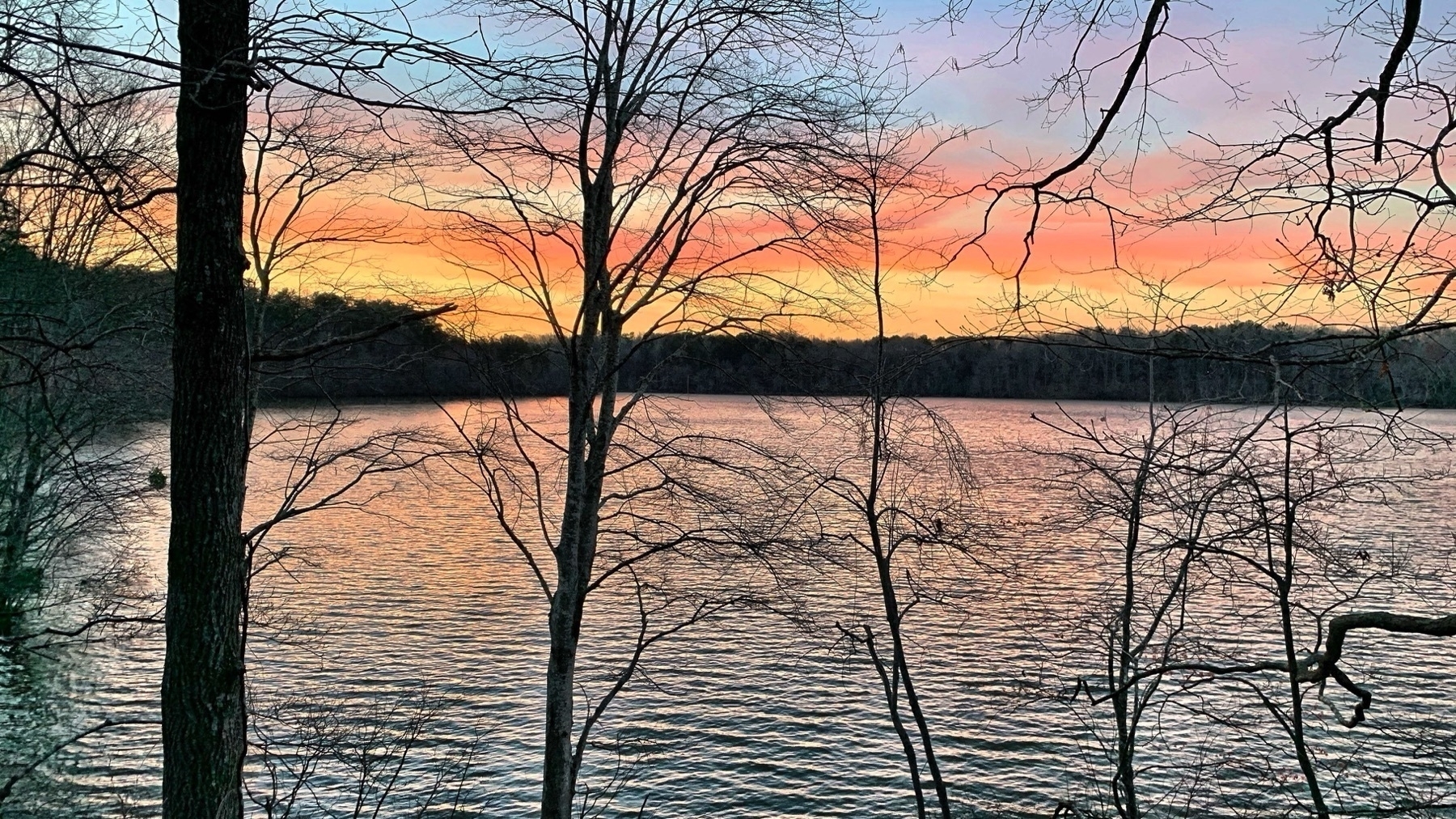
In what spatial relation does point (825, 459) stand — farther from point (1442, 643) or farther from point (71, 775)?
point (71, 775)

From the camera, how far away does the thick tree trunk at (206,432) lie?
225 inches

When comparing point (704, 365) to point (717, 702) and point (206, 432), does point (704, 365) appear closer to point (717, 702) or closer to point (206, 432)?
point (206, 432)

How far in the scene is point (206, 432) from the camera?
231 inches

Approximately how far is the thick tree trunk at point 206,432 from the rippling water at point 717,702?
33.5ft

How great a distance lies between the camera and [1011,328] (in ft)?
24.7

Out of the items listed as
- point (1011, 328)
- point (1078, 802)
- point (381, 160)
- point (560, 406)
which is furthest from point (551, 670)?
point (1078, 802)

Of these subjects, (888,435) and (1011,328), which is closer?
(1011,328)

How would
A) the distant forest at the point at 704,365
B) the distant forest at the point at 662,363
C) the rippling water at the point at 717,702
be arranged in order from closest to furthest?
the distant forest at the point at 704,365 < the distant forest at the point at 662,363 < the rippling water at the point at 717,702

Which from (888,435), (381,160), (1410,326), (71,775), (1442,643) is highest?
(381,160)

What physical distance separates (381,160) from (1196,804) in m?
16.9

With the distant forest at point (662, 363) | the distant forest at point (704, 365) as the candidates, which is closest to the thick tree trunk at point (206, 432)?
the distant forest at point (704, 365)

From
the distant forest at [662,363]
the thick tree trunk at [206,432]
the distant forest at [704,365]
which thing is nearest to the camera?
the thick tree trunk at [206,432]

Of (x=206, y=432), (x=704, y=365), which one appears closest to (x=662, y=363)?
(x=704, y=365)

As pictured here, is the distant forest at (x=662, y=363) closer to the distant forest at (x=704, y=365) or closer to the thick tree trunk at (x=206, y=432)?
the distant forest at (x=704, y=365)
